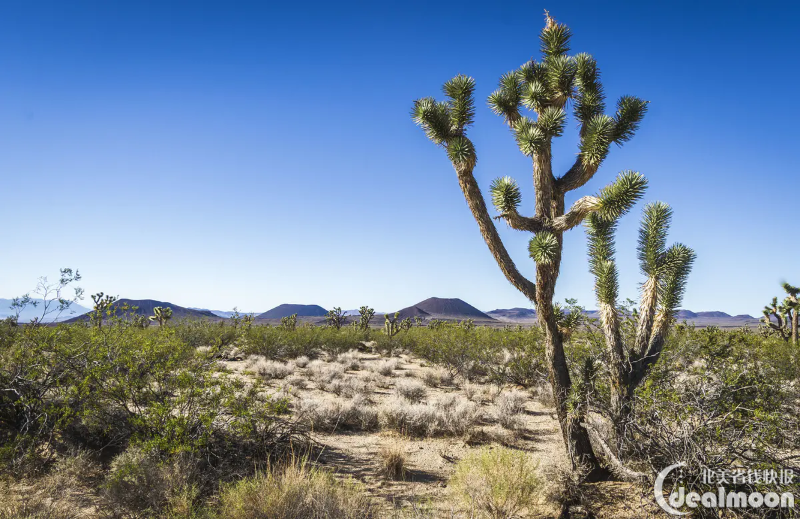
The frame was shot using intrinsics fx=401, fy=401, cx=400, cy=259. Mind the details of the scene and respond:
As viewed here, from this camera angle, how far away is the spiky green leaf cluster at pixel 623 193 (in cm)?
505

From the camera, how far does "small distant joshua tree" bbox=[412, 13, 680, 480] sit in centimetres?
555

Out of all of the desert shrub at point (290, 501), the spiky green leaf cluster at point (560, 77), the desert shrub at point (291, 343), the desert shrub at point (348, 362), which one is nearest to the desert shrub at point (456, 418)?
the desert shrub at point (290, 501)

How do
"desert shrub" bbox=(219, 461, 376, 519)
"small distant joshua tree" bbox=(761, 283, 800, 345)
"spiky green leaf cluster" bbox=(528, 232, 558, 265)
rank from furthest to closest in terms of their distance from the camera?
1. "small distant joshua tree" bbox=(761, 283, 800, 345)
2. "spiky green leaf cluster" bbox=(528, 232, 558, 265)
3. "desert shrub" bbox=(219, 461, 376, 519)

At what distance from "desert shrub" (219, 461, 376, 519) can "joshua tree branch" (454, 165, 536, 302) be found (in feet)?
11.6

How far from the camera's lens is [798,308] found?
25969mm

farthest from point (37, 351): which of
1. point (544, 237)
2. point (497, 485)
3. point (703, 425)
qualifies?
point (703, 425)

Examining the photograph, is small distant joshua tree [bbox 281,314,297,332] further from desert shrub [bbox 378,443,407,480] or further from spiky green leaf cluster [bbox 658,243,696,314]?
spiky green leaf cluster [bbox 658,243,696,314]

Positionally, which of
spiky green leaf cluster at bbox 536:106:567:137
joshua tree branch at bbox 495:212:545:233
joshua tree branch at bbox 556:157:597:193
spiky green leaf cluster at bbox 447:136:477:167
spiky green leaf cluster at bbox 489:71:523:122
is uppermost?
spiky green leaf cluster at bbox 489:71:523:122

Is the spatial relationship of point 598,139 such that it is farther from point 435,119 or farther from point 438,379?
point 438,379

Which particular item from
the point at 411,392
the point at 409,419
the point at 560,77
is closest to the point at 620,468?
the point at 409,419

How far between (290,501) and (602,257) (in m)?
5.05

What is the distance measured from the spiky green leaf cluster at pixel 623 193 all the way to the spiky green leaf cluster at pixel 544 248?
760mm

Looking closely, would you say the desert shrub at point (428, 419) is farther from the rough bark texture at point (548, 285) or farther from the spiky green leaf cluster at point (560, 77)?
the spiky green leaf cluster at point (560, 77)

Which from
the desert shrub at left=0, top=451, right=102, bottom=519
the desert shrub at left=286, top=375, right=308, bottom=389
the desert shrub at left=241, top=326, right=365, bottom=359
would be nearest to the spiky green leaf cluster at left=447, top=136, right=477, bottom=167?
the desert shrub at left=0, top=451, right=102, bottom=519
